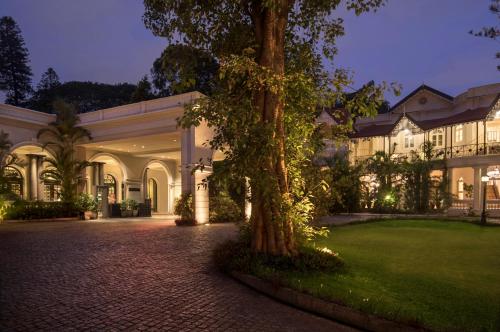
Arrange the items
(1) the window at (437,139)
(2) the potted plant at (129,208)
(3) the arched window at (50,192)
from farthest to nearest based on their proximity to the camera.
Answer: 1. (1) the window at (437,139)
2. (3) the arched window at (50,192)
3. (2) the potted plant at (129,208)

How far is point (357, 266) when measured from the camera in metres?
6.53

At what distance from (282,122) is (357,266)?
3.06 meters

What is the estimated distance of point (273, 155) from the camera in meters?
6.01

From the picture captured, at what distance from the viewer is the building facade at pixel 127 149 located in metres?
15.8

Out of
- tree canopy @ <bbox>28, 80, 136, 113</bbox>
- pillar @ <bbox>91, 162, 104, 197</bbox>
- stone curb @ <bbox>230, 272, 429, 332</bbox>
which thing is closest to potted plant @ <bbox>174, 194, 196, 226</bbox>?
pillar @ <bbox>91, 162, 104, 197</bbox>

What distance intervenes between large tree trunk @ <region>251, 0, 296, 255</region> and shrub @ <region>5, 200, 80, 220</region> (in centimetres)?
1531

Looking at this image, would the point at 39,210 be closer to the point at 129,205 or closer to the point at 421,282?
the point at 129,205

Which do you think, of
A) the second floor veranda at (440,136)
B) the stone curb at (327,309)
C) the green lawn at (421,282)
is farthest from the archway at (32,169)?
the second floor veranda at (440,136)

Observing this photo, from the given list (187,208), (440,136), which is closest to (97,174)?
(187,208)

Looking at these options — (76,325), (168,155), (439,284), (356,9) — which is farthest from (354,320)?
(168,155)

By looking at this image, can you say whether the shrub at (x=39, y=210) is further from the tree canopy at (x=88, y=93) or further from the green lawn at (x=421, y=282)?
the tree canopy at (x=88, y=93)

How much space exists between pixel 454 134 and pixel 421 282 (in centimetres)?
2225

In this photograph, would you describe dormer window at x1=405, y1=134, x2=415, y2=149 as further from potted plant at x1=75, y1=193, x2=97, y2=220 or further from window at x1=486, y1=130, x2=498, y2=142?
potted plant at x1=75, y1=193, x2=97, y2=220

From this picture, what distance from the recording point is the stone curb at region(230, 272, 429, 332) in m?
3.95
